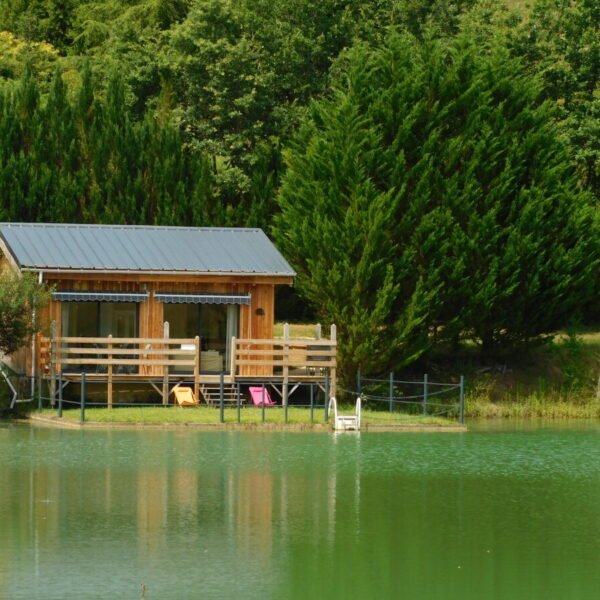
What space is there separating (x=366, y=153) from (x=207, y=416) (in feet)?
28.9

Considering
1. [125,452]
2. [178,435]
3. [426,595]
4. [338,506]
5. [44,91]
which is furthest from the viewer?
[44,91]

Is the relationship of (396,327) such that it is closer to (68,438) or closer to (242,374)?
(242,374)

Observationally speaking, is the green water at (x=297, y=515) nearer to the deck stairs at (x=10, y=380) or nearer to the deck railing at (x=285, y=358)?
the deck stairs at (x=10, y=380)

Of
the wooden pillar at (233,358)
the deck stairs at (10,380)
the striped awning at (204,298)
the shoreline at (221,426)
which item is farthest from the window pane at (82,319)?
the shoreline at (221,426)

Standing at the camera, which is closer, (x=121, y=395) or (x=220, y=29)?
Answer: (x=121, y=395)

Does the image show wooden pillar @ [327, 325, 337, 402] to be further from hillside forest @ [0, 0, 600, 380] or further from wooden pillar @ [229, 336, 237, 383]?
wooden pillar @ [229, 336, 237, 383]

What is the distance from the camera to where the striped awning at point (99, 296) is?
40.7m

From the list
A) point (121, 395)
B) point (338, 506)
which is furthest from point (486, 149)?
point (338, 506)

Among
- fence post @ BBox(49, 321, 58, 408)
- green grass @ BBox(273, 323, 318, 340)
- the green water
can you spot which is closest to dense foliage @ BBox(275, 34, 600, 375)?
green grass @ BBox(273, 323, 318, 340)

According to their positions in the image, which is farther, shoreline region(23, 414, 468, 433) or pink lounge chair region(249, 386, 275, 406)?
pink lounge chair region(249, 386, 275, 406)

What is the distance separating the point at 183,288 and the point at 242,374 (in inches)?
108

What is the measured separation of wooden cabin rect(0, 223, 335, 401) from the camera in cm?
3997

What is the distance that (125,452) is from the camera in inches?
1283

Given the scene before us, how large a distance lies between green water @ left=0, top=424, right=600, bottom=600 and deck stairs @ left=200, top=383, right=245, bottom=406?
4391mm
